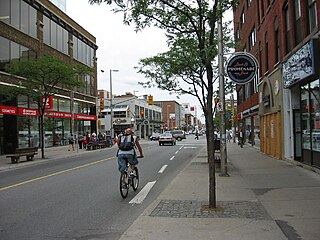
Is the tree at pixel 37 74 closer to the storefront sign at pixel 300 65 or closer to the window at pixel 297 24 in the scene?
the storefront sign at pixel 300 65

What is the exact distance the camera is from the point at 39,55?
33125 millimetres

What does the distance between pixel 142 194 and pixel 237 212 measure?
334 cm

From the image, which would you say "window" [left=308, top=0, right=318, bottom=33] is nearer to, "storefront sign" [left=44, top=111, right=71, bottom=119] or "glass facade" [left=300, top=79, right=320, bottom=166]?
"glass facade" [left=300, top=79, right=320, bottom=166]

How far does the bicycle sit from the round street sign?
4229 mm

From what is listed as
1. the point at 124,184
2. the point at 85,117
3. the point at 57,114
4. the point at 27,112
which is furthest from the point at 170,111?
the point at 124,184

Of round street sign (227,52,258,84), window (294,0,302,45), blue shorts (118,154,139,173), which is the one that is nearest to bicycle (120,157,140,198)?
blue shorts (118,154,139,173)

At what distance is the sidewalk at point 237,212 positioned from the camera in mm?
5637

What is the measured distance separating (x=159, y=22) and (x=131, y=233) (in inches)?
202

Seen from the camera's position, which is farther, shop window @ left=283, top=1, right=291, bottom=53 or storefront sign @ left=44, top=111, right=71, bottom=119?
storefront sign @ left=44, top=111, right=71, bottom=119

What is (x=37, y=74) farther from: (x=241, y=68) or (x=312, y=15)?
(x=312, y=15)

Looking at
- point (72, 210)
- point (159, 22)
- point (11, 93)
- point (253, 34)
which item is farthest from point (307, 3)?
point (11, 93)

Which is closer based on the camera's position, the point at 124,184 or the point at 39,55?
the point at 124,184

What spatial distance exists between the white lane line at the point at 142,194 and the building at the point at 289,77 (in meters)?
5.35

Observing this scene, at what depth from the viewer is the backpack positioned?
30.8 ft
